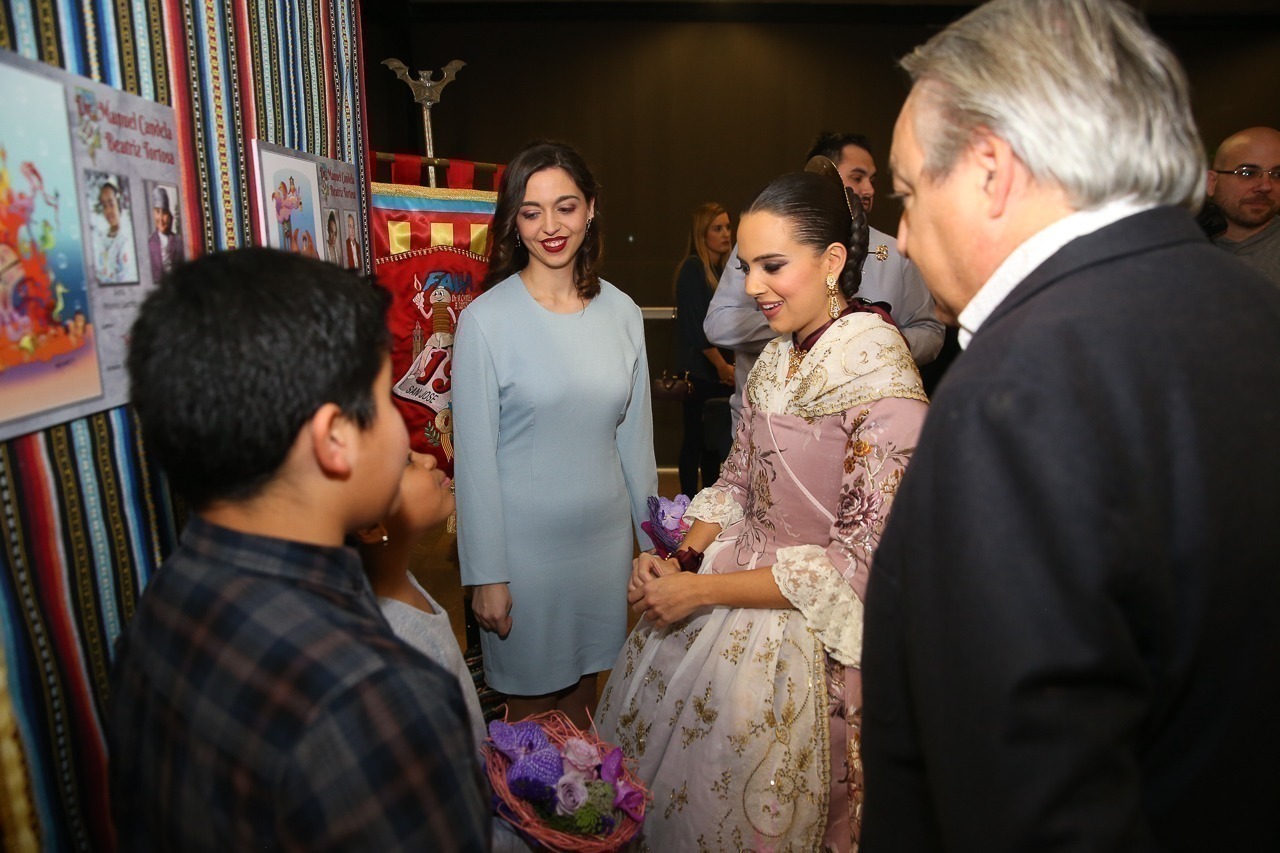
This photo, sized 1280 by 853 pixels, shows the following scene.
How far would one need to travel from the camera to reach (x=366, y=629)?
736 mm

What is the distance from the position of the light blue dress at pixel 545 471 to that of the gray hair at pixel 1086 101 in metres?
1.30

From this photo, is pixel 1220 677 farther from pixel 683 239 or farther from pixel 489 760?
pixel 683 239

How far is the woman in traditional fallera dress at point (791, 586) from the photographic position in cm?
150

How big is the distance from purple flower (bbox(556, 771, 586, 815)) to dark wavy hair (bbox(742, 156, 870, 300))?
1047 millimetres

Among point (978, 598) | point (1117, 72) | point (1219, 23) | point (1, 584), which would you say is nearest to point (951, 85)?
point (1117, 72)

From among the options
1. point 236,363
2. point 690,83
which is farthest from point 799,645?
point 690,83

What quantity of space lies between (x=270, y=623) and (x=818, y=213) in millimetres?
1299

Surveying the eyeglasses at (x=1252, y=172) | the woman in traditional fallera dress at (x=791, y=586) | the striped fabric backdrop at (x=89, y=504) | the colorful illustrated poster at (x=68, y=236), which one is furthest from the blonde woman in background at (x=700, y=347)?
the colorful illustrated poster at (x=68, y=236)

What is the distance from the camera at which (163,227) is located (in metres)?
1.11

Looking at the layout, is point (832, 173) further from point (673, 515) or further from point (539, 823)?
point (539, 823)

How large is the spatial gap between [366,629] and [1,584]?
41 centimetres

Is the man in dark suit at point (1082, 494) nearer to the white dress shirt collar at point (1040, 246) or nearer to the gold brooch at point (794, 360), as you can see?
the white dress shirt collar at point (1040, 246)

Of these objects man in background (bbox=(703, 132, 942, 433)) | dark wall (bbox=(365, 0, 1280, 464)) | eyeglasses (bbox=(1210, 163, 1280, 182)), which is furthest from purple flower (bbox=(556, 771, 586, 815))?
dark wall (bbox=(365, 0, 1280, 464))

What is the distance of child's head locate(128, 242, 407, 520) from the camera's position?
2.30 feet
